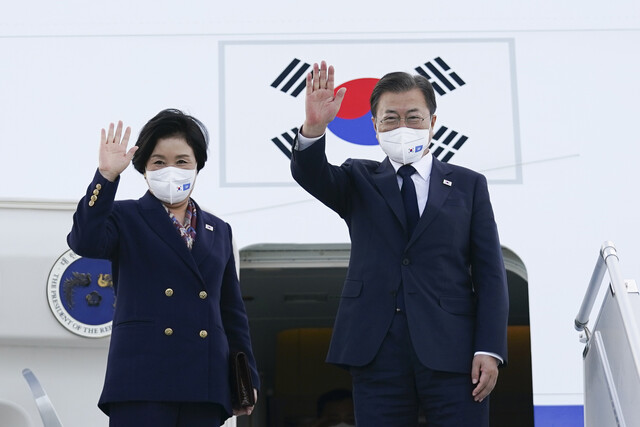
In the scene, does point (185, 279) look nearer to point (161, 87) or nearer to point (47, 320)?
point (47, 320)

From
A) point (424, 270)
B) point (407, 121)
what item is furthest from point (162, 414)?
point (407, 121)

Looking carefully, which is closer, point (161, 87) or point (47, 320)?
point (47, 320)

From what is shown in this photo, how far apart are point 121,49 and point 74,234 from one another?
8.43ft

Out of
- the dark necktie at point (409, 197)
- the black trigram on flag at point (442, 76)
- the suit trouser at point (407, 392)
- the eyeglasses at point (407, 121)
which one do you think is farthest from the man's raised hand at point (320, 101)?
the black trigram on flag at point (442, 76)

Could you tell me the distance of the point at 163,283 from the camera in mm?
3023

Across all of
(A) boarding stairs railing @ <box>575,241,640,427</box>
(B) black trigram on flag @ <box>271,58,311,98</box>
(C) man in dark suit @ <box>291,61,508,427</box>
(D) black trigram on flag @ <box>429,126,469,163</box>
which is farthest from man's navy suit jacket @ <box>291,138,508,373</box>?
(B) black trigram on flag @ <box>271,58,311,98</box>

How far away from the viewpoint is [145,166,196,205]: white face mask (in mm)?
3068

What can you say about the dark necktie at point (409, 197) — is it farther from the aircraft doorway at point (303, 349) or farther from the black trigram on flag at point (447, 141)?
the aircraft doorway at point (303, 349)

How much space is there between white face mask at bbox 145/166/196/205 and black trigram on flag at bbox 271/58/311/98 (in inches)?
88.7

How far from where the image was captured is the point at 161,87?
5.28m

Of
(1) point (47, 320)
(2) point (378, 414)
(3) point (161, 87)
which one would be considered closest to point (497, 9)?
(3) point (161, 87)

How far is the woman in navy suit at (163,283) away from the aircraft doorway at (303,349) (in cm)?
409

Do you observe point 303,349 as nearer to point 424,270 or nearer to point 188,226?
point 188,226

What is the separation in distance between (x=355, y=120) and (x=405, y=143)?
2.21 metres
